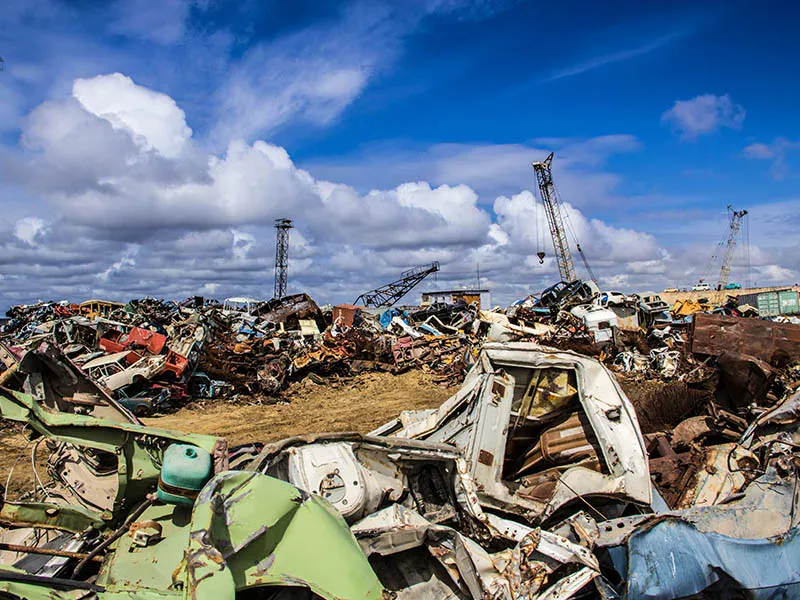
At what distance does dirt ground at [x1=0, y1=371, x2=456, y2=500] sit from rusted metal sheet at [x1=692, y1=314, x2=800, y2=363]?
557 cm

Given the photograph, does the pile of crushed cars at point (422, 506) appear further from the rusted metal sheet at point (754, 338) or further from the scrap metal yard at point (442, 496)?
the rusted metal sheet at point (754, 338)

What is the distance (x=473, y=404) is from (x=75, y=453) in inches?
115

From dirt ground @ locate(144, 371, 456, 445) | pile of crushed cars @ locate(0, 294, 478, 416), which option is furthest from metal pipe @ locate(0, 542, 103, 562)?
dirt ground @ locate(144, 371, 456, 445)

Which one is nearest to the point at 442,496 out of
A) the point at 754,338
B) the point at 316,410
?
the point at 316,410

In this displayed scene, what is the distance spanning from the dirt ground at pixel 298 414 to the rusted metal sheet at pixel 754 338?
5573 millimetres

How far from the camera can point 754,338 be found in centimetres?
964

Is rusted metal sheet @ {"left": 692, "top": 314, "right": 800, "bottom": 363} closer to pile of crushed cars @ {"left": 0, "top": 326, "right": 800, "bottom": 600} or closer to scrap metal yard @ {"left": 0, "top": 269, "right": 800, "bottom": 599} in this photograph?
scrap metal yard @ {"left": 0, "top": 269, "right": 800, "bottom": 599}

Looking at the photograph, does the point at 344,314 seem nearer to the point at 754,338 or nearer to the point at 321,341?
the point at 321,341

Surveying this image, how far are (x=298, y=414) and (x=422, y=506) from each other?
7.92 meters

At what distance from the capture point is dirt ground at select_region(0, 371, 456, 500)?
870cm

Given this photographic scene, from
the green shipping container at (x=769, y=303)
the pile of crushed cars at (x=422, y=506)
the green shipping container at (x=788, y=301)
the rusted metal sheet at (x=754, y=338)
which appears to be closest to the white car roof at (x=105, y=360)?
the pile of crushed cars at (x=422, y=506)

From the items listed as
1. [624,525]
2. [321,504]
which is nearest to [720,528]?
[624,525]

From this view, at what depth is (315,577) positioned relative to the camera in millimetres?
2215

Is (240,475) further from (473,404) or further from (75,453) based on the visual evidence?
(473,404)
